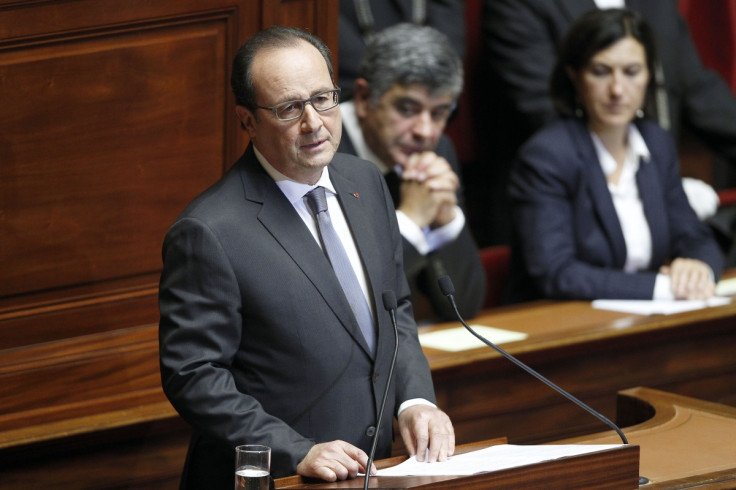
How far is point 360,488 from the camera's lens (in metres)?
1.61

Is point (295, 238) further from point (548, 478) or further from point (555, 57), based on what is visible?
point (555, 57)

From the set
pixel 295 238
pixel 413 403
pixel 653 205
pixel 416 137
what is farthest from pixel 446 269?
pixel 295 238

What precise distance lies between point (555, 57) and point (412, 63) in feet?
3.75

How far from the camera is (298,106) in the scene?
1.85m

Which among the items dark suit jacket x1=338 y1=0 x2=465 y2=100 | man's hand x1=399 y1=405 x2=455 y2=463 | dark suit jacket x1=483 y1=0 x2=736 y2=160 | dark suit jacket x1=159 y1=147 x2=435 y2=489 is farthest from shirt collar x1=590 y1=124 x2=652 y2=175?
man's hand x1=399 y1=405 x2=455 y2=463

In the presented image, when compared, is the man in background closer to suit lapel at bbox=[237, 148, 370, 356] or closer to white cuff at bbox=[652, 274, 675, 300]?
white cuff at bbox=[652, 274, 675, 300]

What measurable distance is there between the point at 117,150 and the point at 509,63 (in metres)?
1.97

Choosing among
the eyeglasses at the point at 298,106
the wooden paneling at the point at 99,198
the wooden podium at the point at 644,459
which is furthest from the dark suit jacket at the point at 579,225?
the eyeglasses at the point at 298,106

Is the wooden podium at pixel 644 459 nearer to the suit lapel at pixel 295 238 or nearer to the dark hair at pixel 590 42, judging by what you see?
the suit lapel at pixel 295 238

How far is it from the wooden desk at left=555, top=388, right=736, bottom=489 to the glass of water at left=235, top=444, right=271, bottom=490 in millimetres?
596

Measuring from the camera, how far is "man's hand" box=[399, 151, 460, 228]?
3031 mm

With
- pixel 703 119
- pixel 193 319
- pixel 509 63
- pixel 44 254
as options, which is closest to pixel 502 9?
pixel 509 63

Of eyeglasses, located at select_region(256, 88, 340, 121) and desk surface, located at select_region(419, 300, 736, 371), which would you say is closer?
eyeglasses, located at select_region(256, 88, 340, 121)

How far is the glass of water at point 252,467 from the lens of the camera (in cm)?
162
